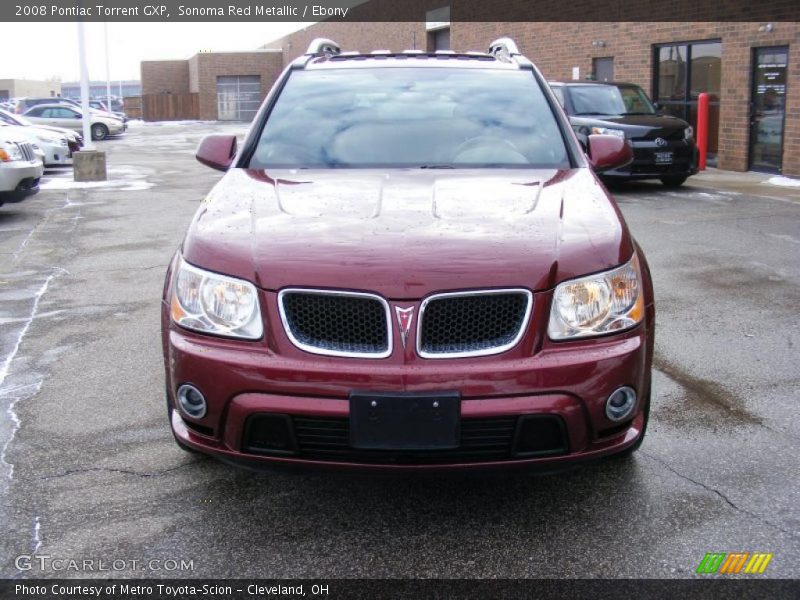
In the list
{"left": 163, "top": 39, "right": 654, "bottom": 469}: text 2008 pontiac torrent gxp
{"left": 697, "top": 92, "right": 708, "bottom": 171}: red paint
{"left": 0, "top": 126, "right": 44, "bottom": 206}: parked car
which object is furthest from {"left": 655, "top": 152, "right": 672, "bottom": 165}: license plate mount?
{"left": 163, "top": 39, "right": 654, "bottom": 469}: text 2008 pontiac torrent gxp

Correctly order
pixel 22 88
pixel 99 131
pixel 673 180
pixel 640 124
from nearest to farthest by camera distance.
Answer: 1. pixel 640 124
2. pixel 673 180
3. pixel 99 131
4. pixel 22 88

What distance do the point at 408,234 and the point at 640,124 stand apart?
36.0 feet

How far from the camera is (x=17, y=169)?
37.2 feet

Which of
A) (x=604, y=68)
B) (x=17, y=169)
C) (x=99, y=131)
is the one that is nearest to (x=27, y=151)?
(x=17, y=169)

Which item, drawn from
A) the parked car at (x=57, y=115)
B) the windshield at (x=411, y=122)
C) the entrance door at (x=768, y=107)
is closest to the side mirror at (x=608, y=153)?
the windshield at (x=411, y=122)

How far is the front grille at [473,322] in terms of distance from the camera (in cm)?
290

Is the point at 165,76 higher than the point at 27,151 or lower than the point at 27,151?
higher

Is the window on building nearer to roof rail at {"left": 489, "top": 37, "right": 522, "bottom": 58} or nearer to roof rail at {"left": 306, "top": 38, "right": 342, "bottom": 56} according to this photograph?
roof rail at {"left": 489, "top": 37, "right": 522, "bottom": 58}

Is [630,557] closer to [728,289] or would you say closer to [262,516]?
[262,516]

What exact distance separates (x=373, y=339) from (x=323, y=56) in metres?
2.81

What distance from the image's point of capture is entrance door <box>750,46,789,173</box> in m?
15.5

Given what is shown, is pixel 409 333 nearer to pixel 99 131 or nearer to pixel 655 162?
pixel 655 162

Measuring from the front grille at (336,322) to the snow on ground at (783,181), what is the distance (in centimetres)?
1310

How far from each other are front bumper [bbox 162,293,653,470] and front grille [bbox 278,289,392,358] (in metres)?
0.04
